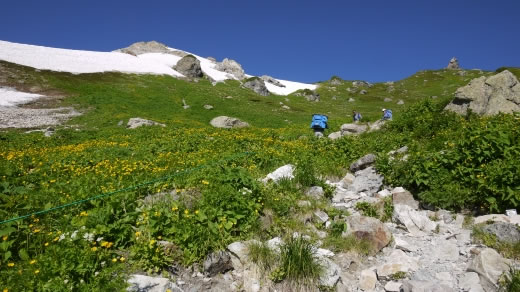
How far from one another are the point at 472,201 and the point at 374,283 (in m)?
4.29

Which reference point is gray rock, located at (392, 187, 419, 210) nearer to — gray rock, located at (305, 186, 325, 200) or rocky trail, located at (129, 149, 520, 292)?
rocky trail, located at (129, 149, 520, 292)

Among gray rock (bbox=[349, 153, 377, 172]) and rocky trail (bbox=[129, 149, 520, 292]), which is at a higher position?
gray rock (bbox=[349, 153, 377, 172])

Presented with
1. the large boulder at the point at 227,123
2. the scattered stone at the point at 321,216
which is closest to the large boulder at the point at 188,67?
the large boulder at the point at 227,123

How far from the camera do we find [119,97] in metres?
45.0

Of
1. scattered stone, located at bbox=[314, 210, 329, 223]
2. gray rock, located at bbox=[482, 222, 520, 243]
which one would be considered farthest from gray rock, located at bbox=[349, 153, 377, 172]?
gray rock, located at bbox=[482, 222, 520, 243]

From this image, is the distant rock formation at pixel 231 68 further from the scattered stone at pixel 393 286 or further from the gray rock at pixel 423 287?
the gray rock at pixel 423 287

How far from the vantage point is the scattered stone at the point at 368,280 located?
19.0 feet

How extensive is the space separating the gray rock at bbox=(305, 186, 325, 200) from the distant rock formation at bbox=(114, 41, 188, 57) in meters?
98.9

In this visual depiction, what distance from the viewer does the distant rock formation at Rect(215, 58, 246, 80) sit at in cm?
10169

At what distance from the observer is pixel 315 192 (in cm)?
956

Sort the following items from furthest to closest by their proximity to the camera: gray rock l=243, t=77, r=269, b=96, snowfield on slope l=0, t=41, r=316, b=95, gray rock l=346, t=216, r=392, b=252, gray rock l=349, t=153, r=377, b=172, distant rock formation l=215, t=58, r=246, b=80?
1. distant rock formation l=215, t=58, r=246, b=80
2. gray rock l=243, t=77, r=269, b=96
3. snowfield on slope l=0, t=41, r=316, b=95
4. gray rock l=349, t=153, r=377, b=172
5. gray rock l=346, t=216, r=392, b=252

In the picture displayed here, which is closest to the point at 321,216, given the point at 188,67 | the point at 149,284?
the point at 149,284

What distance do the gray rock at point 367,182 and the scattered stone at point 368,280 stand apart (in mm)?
4358

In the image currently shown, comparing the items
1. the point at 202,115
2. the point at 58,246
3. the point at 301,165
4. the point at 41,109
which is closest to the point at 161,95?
the point at 202,115
